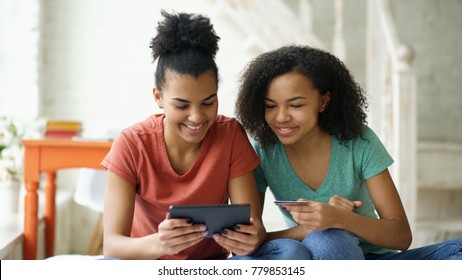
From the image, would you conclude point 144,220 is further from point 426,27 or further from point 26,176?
point 426,27

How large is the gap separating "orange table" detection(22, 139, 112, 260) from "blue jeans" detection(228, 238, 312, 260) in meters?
1.05

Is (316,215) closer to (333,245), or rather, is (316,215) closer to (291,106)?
(333,245)

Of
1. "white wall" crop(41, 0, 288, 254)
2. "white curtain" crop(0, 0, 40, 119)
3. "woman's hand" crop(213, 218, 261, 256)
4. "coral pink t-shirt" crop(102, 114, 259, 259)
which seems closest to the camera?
"woman's hand" crop(213, 218, 261, 256)

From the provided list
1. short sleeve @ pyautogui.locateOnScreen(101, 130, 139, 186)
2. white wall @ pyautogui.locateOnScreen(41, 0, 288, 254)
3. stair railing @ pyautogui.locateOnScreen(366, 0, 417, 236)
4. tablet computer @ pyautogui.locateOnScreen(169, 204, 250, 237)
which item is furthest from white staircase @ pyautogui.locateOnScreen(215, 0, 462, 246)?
tablet computer @ pyautogui.locateOnScreen(169, 204, 250, 237)

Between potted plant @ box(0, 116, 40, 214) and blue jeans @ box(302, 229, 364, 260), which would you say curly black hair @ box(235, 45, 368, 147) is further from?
potted plant @ box(0, 116, 40, 214)

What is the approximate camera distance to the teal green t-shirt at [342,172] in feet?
6.28

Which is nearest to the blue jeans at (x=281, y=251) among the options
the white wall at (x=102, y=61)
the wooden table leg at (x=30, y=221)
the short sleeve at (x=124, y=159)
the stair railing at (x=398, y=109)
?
the short sleeve at (x=124, y=159)

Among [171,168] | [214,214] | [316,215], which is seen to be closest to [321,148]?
[316,215]

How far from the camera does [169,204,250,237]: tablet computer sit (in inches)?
57.0

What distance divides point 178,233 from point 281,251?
0.33 meters

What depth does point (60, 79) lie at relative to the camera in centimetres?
414

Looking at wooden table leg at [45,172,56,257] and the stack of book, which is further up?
the stack of book

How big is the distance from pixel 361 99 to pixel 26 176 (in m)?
1.43

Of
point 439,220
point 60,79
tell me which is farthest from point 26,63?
point 439,220
